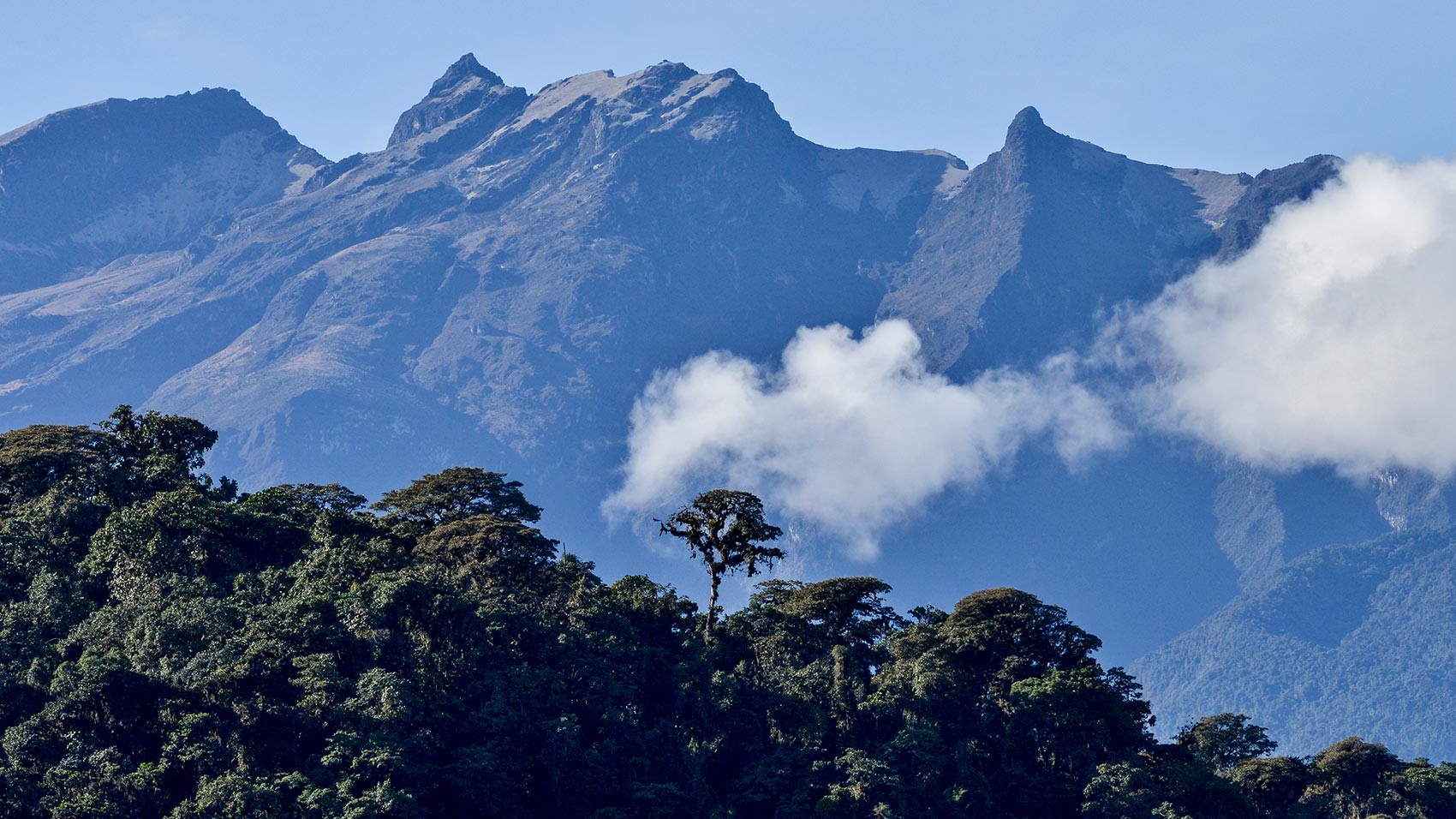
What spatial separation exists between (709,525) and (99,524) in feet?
115

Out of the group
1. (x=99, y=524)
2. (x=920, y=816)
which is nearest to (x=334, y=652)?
(x=99, y=524)

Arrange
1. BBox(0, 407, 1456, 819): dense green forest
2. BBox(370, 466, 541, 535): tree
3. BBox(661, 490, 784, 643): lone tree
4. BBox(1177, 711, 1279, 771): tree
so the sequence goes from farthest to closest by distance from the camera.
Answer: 1. BBox(1177, 711, 1279, 771): tree
2. BBox(370, 466, 541, 535): tree
3. BBox(661, 490, 784, 643): lone tree
4. BBox(0, 407, 1456, 819): dense green forest

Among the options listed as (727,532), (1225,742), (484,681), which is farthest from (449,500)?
(1225,742)

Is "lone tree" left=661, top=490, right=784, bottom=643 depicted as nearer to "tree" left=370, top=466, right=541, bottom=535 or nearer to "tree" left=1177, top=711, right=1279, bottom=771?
"tree" left=370, top=466, right=541, bottom=535

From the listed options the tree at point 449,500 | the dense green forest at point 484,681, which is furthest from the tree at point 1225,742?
the tree at point 449,500

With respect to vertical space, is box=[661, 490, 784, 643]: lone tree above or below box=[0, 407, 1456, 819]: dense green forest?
above

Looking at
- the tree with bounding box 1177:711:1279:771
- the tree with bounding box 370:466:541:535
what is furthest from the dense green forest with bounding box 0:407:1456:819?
the tree with bounding box 1177:711:1279:771

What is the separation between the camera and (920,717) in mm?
104250

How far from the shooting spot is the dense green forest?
88.4 meters

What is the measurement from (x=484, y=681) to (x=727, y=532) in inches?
660

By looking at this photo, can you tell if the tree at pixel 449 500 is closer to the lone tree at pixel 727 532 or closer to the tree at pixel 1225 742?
the lone tree at pixel 727 532

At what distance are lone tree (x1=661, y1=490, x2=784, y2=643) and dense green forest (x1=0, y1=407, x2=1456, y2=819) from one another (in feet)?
0.79

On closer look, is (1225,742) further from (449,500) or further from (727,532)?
(449,500)

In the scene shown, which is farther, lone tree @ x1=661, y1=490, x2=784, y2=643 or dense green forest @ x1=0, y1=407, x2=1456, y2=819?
lone tree @ x1=661, y1=490, x2=784, y2=643
